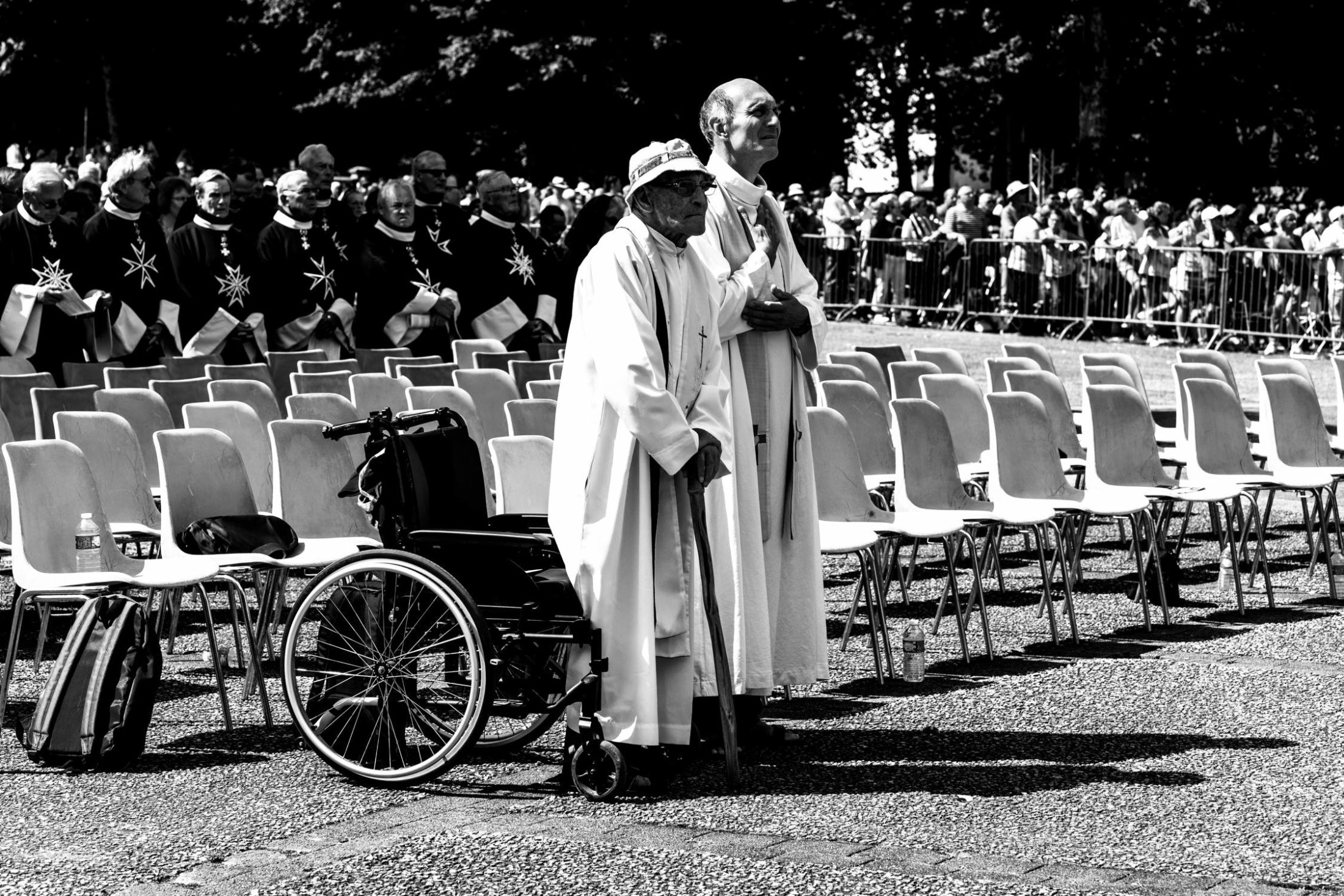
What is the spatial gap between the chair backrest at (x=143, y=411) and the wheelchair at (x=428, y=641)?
3106 mm

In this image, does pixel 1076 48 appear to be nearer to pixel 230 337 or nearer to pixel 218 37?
pixel 218 37

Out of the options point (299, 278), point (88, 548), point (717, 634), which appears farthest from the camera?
point (299, 278)

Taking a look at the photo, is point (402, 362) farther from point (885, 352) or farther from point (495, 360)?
point (885, 352)

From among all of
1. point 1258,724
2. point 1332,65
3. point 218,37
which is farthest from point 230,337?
point 218,37

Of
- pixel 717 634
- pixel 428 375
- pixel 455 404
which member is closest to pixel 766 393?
pixel 717 634

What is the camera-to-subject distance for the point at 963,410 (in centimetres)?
1025

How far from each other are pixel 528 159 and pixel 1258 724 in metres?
32.1

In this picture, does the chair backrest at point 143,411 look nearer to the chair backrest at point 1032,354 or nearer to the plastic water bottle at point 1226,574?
the plastic water bottle at point 1226,574

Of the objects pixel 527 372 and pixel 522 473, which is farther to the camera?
pixel 527 372

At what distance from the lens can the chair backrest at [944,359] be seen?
11680 millimetres

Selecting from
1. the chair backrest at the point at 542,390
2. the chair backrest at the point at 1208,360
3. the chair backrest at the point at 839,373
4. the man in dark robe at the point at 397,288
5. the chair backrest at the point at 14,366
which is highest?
the man in dark robe at the point at 397,288

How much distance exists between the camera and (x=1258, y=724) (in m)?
6.77

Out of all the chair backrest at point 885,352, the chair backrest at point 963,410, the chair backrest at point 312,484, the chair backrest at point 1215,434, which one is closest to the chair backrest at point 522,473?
the chair backrest at point 312,484

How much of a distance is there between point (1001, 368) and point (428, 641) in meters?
6.05
